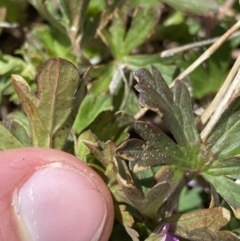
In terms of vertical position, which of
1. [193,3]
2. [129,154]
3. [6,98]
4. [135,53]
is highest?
[193,3]

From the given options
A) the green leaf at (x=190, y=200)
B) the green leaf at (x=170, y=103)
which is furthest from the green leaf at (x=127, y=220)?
the green leaf at (x=190, y=200)

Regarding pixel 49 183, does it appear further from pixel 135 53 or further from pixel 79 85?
pixel 135 53

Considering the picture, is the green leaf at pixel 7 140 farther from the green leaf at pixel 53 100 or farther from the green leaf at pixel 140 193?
the green leaf at pixel 140 193

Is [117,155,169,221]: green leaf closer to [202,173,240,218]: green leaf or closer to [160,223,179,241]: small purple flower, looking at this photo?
[160,223,179,241]: small purple flower

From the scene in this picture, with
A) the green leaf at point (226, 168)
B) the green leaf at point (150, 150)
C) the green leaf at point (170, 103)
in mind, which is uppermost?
the green leaf at point (170, 103)

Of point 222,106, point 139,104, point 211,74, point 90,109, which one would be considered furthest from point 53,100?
point 211,74

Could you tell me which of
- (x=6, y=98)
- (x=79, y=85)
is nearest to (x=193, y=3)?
(x=79, y=85)

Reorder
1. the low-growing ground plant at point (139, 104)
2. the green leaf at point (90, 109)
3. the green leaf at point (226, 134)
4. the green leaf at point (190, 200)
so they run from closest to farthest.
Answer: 1. the low-growing ground plant at point (139, 104)
2. the green leaf at point (226, 134)
3. the green leaf at point (90, 109)
4. the green leaf at point (190, 200)
